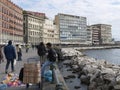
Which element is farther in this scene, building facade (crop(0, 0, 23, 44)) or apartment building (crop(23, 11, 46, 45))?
apartment building (crop(23, 11, 46, 45))

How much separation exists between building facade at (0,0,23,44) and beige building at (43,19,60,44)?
94.8 feet

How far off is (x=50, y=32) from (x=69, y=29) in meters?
25.7

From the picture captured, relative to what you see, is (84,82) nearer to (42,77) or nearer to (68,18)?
(42,77)

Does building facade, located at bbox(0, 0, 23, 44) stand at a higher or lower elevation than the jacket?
higher

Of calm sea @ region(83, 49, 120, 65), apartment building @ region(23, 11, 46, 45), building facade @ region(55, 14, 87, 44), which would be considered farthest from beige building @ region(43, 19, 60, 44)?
calm sea @ region(83, 49, 120, 65)

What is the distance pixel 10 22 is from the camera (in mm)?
109875

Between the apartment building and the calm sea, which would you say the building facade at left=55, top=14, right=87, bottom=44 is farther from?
the calm sea

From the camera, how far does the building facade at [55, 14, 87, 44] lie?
180 m

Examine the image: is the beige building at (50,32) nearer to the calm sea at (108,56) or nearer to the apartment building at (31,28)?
the apartment building at (31,28)

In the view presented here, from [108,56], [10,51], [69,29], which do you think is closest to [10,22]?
[108,56]

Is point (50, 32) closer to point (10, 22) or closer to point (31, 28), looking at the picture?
point (31, 28)

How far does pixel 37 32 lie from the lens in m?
148

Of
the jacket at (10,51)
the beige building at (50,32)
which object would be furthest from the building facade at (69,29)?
the jacket at (10,51)

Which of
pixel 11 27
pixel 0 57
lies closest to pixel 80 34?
pixel 11 27
